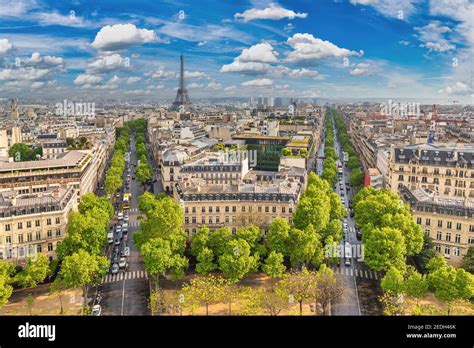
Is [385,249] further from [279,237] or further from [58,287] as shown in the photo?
[58,287]

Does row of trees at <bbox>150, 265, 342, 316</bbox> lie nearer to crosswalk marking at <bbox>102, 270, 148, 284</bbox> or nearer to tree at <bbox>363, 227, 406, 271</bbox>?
tree at <bbox>363, 227, 406, 271</bbox>

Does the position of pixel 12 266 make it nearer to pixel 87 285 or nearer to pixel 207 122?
pixel 87 285

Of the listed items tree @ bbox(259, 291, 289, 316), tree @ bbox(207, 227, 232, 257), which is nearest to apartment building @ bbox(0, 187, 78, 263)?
tree @ bbox(207, 227, 232, 257)

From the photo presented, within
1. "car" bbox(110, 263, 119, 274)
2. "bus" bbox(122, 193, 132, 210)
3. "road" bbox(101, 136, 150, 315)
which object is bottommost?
"road" bbox(101, 136, 150, 315)

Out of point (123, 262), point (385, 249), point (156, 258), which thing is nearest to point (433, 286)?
point (385, 249)

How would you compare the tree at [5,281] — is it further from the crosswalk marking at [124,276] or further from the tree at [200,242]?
the tree at [200,242]

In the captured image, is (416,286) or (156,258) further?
(156,258)

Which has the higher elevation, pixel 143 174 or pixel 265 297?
pixel 143 174
